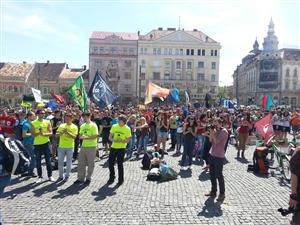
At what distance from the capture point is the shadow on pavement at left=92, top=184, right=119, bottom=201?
7.19 metres

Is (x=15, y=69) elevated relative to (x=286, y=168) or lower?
elevated

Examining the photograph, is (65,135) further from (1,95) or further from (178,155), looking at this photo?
(1,95)

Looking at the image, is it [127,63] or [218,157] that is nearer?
[218,157]

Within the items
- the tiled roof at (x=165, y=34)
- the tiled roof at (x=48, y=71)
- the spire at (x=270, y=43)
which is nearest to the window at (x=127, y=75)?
the tiled roof at (x=165, y=34)

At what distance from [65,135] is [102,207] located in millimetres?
2553

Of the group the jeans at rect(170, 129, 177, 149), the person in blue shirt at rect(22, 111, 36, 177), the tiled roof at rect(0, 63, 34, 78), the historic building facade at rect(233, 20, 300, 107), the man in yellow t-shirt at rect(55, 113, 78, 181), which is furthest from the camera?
the historic building facade at rect(233, 20, 300, 107)

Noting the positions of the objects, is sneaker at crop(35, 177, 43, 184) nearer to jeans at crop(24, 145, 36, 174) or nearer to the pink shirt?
jeans at crop(24, 145, 36, 174)

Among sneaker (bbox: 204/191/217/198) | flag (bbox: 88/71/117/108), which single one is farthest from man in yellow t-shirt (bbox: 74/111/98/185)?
flag (bbox: 88/71/117/108)

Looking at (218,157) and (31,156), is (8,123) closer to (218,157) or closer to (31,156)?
(31,156)

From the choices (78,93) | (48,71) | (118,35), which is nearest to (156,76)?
(118,35)

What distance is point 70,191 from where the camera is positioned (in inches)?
299

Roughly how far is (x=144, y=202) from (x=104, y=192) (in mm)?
1156

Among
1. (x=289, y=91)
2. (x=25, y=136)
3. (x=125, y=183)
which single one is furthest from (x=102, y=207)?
(x=289, y=91)

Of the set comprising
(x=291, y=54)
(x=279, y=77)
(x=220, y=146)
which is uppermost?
(x=291, y=54)
